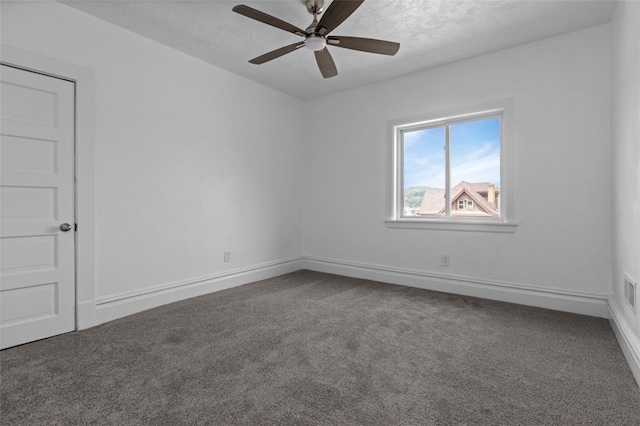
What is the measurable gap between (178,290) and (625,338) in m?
3.83

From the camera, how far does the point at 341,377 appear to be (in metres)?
1.90

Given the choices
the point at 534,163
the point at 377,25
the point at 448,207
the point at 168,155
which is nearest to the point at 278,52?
the point at 377,25

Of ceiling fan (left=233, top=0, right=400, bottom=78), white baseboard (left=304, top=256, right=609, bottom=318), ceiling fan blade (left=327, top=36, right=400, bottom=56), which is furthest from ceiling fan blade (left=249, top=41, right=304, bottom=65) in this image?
white baseboard (left=304, top=256, right=609, bottom=318)

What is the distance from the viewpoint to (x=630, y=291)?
2.15 m

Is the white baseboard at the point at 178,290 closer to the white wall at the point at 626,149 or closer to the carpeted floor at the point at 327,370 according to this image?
the carpeted floor at the point at 327,370

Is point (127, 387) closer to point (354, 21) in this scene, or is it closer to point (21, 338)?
point (21, 338)

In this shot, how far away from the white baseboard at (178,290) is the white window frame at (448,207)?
180cm

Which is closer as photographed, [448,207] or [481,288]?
[481,288]

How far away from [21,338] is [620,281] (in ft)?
14.9

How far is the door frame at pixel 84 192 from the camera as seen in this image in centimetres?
270

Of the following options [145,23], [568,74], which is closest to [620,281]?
[568,74]

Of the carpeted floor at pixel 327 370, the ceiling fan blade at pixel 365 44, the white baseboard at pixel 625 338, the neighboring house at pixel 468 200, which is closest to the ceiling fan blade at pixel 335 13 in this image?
the ceiling fan blade at pixel 365 44

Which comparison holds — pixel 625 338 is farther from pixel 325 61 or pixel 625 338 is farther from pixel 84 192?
pixel 84 192

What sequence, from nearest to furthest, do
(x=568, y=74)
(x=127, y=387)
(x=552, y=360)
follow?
1. (x=127, y=387)
2. (x=552, y=360)
3. (x=568, y=74)
